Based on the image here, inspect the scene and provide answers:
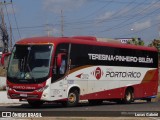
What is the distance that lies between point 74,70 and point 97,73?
93.5 inches

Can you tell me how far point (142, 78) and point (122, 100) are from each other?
2.11 meters

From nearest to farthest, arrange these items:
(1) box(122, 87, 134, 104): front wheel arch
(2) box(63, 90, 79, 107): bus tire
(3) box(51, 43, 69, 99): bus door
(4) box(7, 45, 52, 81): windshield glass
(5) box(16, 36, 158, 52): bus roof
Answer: (4) box(7, 45, 52, 81): windshield glass → (3) box(51, 43, 69, 99): bus door → (5) box(16, 36, 158, 52): bus roof → (2) box(63, 90, 79, 107): bus tire → (1) box(122, 87, 134, 104): front wheel arch

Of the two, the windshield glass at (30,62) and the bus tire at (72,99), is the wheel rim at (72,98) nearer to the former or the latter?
the bus tire at (72,99)

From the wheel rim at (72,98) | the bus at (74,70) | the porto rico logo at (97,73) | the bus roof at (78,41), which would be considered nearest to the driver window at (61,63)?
the bus at (74,70)

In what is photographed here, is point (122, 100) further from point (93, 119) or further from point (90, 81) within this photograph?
point (93, 119)

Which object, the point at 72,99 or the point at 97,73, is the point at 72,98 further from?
the point at 97,73

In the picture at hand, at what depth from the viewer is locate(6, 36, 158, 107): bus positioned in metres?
23.5

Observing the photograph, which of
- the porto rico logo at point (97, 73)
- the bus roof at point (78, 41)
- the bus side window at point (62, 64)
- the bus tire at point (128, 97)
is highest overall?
the bus roof at point (78, 41)

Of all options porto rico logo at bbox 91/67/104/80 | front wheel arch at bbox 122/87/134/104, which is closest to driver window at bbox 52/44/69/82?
porto rico logo at bbox 91/67/104/80

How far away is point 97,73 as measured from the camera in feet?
88.8

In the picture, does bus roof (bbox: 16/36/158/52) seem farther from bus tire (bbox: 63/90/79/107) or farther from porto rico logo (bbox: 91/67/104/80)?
bus tire (bbox: 63/90/79/107)

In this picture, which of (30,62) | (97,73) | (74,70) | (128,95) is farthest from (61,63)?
(128,95)

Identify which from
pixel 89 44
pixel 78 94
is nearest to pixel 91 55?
pixel 89 44

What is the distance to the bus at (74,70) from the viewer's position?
23453 millimetres
